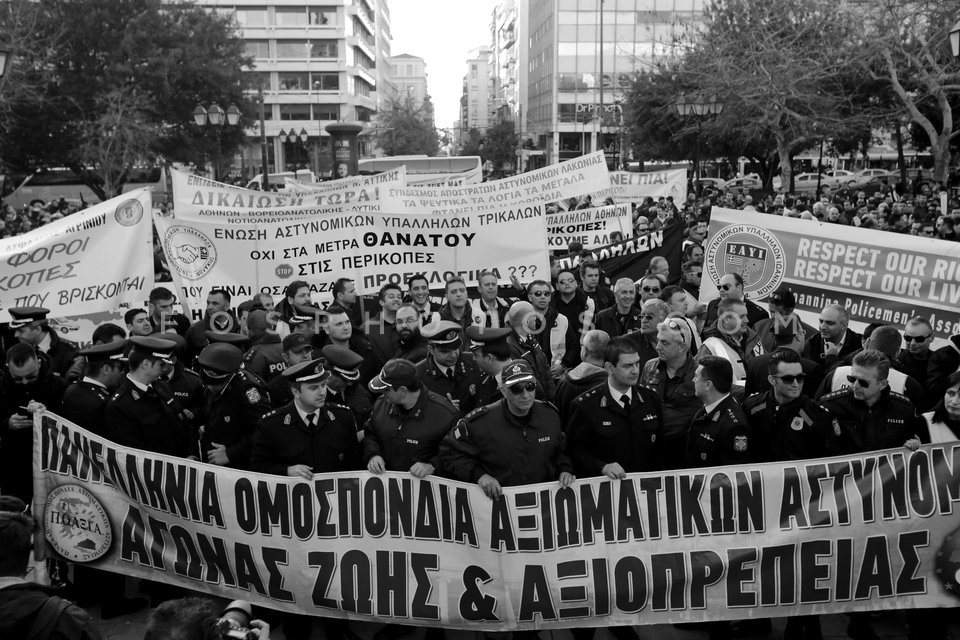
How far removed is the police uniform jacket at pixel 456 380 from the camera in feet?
22.7

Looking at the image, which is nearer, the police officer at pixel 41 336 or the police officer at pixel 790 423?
the police officer at pixel 790 423

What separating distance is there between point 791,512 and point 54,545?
173 inches

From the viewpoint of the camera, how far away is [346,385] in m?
6.58

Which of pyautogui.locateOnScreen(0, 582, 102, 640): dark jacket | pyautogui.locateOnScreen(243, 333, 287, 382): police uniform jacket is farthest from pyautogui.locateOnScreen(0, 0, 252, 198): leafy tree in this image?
pyautogui.locateOnScreen(0, 582, 102, 640): dark jacket

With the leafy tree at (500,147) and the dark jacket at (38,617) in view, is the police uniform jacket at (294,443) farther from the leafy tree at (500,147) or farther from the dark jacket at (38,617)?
the leafy tree at (500,147)

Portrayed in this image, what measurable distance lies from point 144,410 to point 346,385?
1355 mm

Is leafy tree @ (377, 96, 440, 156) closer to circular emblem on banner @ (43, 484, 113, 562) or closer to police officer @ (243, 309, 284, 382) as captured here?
police officer @ (243, 309, 284, 382)

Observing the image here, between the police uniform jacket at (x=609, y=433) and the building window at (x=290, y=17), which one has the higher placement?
the building window at (x=290, y=17)

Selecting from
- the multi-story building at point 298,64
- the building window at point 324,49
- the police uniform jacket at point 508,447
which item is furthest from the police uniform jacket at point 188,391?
the building window at point 324,49

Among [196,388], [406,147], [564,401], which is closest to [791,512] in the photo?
[564,401]

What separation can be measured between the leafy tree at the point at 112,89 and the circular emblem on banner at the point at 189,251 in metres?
31.5

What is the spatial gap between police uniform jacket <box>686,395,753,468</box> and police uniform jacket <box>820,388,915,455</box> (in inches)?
22.4

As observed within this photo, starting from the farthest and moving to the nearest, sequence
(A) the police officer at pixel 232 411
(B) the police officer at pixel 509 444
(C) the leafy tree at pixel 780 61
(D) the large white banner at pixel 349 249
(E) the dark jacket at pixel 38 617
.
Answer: (C) the leafy tree at pixel 780 61, (D) the large white banner at pixel 349 249, (A) the police officer at pixel 232 411, (B) the police officer at pixel 509 444, (E) the dark jacket at pixel 38 617

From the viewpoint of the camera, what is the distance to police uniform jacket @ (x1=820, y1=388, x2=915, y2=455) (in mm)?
5523
